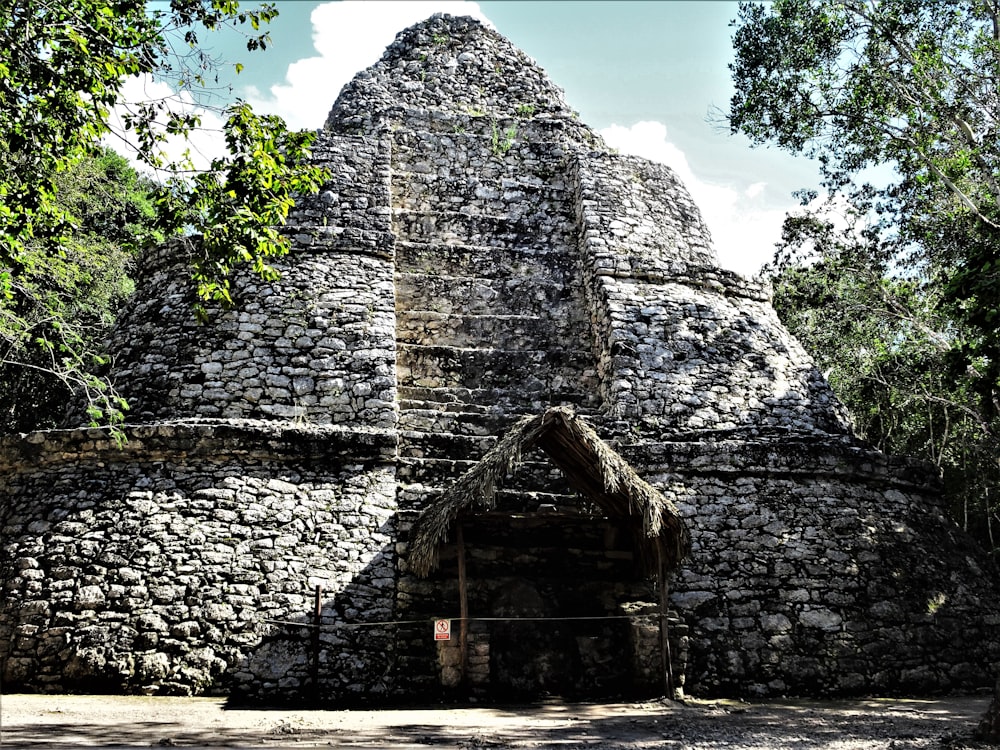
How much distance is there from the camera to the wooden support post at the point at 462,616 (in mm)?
6567

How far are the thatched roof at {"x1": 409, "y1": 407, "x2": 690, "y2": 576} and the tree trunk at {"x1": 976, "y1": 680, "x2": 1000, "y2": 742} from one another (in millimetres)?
2517

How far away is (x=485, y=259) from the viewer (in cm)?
1041

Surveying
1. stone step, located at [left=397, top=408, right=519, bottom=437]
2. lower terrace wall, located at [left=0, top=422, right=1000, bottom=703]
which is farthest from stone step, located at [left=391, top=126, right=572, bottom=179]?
lower terrace wall, located at [left=0, top=422, right=1000, bottom=703]

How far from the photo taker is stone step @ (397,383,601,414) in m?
8.88

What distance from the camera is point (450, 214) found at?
10750mm

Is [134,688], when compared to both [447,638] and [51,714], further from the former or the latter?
[447,638]

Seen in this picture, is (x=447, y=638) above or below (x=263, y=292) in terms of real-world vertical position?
below

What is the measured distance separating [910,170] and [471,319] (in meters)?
6.45

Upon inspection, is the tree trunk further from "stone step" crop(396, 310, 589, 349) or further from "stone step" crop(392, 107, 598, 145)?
"stone step" crop(392, 107, 598, 145)

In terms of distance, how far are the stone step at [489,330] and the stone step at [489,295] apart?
0.33ft

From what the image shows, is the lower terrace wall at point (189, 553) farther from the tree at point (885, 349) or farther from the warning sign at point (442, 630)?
the tree at point (885, 349)

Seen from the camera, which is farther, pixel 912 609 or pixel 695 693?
pixel 912 609

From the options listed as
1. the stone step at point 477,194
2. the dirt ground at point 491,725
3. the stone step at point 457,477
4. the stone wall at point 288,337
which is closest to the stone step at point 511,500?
the stone step at point 457,477

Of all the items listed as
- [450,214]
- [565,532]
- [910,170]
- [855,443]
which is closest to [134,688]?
[565,532]
